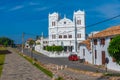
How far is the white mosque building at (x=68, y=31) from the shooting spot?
90.6 m

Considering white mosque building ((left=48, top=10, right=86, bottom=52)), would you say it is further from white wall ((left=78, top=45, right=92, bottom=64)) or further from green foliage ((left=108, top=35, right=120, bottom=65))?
green foliage ((left=108, top=35, right=120, bottom=65))

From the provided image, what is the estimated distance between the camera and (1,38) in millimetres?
164750

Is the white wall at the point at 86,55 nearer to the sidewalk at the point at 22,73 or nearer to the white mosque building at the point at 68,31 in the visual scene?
the sidewalk at the point at 22,73

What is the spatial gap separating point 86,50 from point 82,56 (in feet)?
10.8

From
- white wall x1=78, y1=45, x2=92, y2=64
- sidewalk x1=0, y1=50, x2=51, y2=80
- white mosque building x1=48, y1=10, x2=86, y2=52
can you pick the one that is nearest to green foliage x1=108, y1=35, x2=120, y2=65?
sidewalk x1=0, y1=50, x2=51, y2=80

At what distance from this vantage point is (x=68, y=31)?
90812mm

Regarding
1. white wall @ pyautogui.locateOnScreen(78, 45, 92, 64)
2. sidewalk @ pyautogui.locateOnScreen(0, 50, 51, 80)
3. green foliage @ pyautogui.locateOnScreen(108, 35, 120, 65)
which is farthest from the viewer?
white wall @ pyautogui.locateOnScreen(78, 45, 92, 64)

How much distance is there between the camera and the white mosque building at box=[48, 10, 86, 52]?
297 ft

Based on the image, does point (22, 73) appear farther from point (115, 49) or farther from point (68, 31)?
point (68, 31)

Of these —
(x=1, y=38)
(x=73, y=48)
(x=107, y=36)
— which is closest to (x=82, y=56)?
A: (x=107, y=36)

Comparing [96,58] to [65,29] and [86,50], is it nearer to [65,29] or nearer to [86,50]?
[86,50]

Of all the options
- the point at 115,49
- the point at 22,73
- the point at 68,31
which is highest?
the point at 68,31

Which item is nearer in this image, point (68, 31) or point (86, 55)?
point (86, 55)

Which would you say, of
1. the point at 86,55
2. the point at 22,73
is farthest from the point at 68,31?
the point at 22,73
